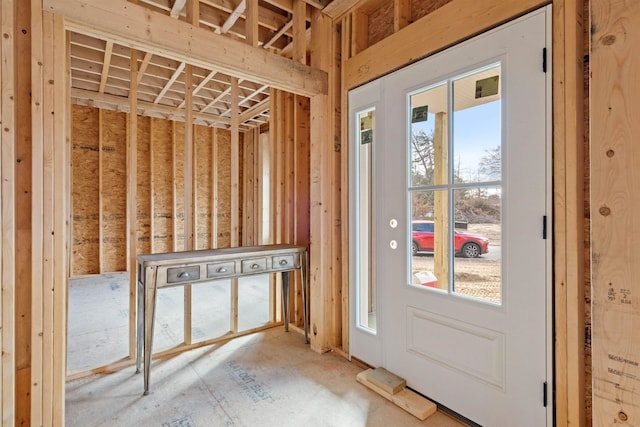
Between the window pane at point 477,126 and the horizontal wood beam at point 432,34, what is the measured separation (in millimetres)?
251

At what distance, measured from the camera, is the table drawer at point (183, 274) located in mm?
2213

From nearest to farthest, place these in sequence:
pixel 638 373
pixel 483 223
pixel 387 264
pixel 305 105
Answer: pixel 638 373 < pixel 483 223 < pixel 387 264 < pixel 305 105

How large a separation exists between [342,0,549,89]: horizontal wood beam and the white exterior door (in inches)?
2.2

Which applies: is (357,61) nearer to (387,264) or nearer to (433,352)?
(387,264)

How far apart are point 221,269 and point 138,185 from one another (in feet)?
13.4

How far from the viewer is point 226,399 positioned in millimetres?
2023

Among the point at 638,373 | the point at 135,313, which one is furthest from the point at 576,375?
the point at 135,313

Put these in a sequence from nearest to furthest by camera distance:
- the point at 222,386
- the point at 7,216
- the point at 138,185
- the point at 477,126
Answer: the point at 7,216
the point at 477,126
the point at 222,386
the point at 138,185

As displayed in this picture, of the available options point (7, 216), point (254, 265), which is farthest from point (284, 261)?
point (7, 216)

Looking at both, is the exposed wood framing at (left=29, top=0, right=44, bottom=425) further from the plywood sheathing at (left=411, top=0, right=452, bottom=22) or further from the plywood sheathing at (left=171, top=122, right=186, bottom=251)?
the plywood sheathing at (left=171, top=122, right=186, bottom=251)

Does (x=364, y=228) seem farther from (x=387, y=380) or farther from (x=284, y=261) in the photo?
(x=387, y=380)

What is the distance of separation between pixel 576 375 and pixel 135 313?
9.25 ft

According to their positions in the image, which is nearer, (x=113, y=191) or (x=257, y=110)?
(x=257, y=110)

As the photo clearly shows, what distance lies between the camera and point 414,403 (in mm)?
1890
